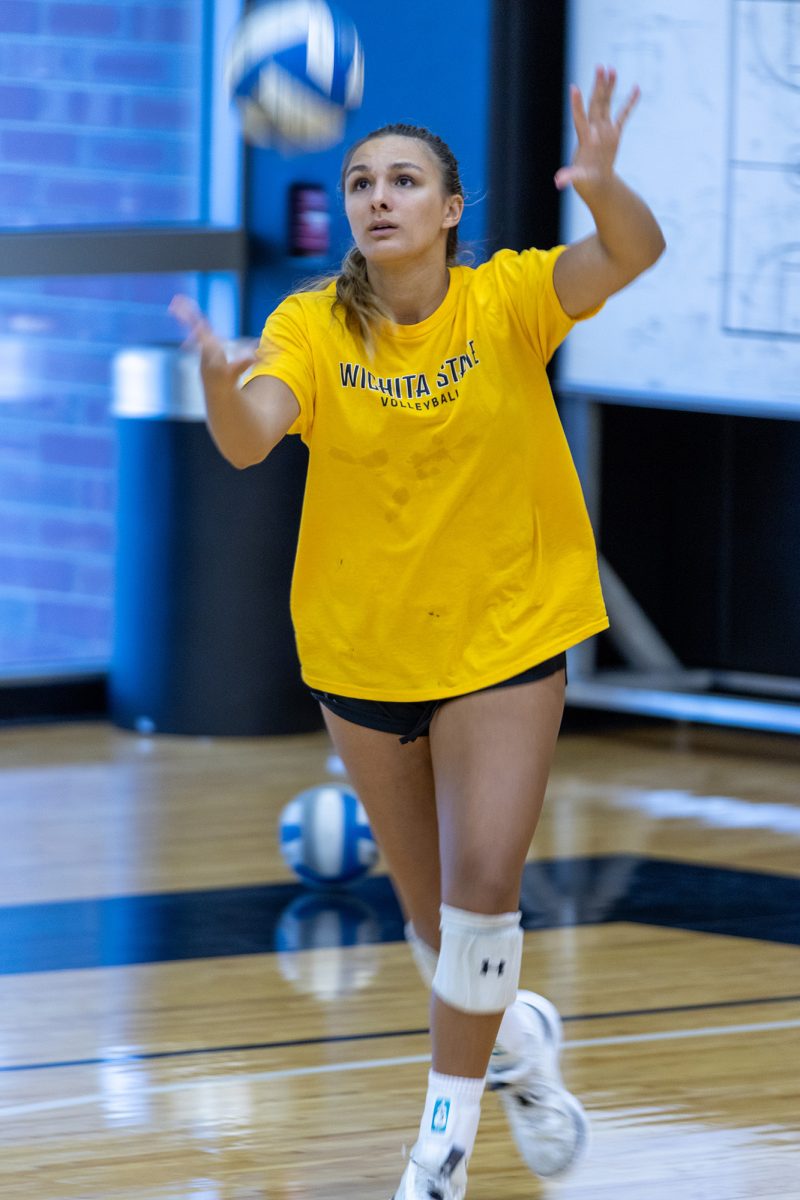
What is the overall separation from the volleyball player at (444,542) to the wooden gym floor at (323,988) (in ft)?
1.54

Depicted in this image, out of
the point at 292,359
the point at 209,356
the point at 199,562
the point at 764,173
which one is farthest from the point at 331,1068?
the point at 764,173

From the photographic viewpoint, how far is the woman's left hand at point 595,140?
2.78m

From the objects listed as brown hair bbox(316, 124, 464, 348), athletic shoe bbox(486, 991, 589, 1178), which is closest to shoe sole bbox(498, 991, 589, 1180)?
athletic shoe bbox(486, 991, 589, 1178)

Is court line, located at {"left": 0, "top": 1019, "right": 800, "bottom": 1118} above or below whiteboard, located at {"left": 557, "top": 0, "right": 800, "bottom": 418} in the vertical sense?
below

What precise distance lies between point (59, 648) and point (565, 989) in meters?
3.42

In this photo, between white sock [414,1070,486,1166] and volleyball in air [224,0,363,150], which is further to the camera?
volleyball in air [224,0,363,150]

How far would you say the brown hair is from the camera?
300 cm

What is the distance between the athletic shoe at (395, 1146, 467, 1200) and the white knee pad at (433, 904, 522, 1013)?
0.68 feet

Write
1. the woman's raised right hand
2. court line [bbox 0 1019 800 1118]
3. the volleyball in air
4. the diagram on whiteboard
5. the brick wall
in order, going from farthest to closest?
the brick wall → the diagram on whiteboard → the volleyball in air → court line [bbox 0 1019 800 1118] → the woman's raised right hand

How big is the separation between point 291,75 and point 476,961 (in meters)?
1.64

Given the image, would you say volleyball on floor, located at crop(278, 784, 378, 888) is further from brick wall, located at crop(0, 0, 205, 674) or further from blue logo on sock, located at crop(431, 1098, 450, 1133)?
brick wall, located at crop(0, 0, 205, 674)

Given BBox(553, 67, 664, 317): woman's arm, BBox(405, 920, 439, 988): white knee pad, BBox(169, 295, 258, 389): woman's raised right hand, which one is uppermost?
BBox(553, 67, 664, 317): woman's arm

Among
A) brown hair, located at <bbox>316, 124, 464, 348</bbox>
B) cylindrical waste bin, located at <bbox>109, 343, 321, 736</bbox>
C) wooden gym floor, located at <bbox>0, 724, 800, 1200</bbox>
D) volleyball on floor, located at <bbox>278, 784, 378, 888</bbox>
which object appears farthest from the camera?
cylindrical waste bin, located at <bbox>109, 343, 321, 736</bbox>

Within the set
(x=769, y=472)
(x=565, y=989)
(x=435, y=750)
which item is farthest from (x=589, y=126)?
(x=769, y=472)
